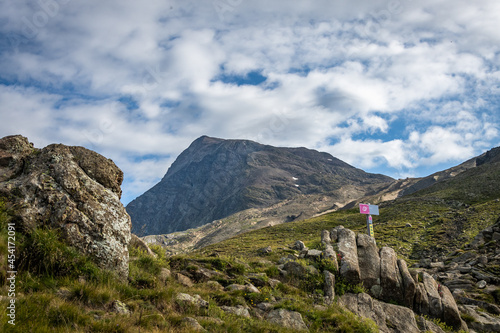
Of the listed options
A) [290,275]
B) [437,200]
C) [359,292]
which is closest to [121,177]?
[290,275]

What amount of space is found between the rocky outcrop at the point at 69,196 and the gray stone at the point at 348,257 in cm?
1026

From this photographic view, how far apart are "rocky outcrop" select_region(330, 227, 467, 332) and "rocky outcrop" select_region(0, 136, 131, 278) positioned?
35.3 ft

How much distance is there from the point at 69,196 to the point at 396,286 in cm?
1498

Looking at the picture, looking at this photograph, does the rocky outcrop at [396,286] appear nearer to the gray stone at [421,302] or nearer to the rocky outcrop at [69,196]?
the gray stone at [421,302]

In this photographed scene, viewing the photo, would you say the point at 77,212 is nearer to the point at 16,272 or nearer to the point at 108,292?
the point at 16,272

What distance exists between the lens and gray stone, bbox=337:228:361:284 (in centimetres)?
1369

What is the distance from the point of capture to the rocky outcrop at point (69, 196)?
8156 mm

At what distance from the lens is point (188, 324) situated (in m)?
7.07

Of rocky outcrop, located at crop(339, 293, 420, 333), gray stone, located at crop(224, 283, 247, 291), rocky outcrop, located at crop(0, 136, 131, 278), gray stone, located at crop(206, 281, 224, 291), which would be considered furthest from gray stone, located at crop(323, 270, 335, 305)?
rocky outcrop, located at crop(0, 136, 131, 278)

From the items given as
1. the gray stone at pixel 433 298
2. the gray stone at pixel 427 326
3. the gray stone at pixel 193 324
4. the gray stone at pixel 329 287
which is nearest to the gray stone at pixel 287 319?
the gray stone at pixel 329 287

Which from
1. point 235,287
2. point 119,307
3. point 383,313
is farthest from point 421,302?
point 119,307

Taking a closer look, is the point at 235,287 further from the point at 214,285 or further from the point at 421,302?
the point at 421,302

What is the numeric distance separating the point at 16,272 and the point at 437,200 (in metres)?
91.1

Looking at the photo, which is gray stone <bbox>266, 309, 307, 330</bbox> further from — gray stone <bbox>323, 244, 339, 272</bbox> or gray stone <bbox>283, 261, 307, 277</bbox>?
gray stone <bbox>323, 244, 339, 272</bbox>
